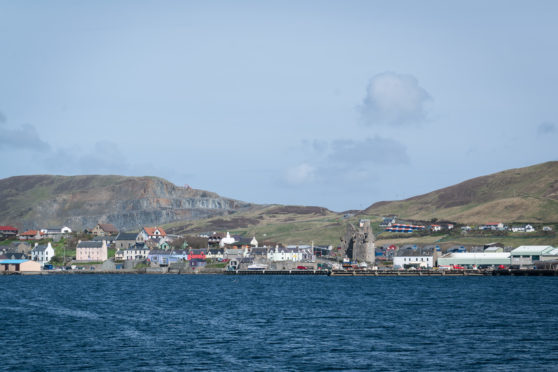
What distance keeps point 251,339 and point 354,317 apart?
56.0 ft

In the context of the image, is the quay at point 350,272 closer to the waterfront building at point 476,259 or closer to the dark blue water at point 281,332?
the waterfront building at point 476,259

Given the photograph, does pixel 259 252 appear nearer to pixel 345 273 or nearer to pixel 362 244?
pixel 362 244

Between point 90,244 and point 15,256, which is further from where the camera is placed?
point 90,244

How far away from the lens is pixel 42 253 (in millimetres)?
188125

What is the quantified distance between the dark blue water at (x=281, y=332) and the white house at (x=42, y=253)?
98.4 meters

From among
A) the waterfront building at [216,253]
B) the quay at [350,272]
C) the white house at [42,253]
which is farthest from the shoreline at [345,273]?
the waterfront building at [216,253]

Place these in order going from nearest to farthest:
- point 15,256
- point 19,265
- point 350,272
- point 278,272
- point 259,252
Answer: point 350,272 → point 278,272 → point 19,265 → point 259,252 → point 15,256

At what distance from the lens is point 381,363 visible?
139ft

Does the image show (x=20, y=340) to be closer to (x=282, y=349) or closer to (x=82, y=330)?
(x=82, y=330)

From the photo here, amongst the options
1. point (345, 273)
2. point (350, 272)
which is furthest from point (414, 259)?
point (345, 273)

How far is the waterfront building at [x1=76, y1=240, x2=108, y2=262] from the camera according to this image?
185125mm

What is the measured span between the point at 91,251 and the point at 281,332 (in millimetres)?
139615

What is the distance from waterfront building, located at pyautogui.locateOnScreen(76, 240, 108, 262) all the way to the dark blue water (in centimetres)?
9234

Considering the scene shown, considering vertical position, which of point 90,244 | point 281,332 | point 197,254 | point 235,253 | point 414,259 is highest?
point 90,244
